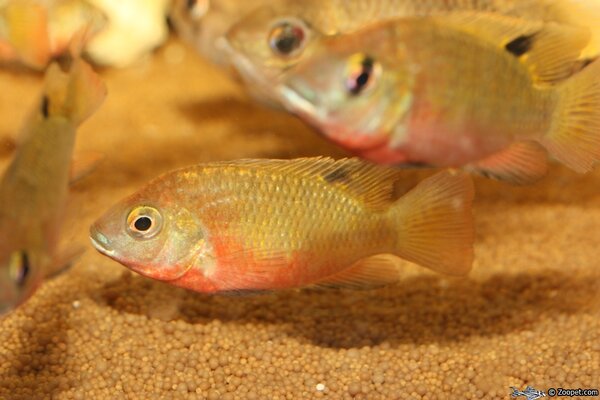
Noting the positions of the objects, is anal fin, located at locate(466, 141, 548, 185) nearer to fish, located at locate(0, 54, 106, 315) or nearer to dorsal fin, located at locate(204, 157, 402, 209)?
dorsal fin, located at locate(204, 157, 402, 209)

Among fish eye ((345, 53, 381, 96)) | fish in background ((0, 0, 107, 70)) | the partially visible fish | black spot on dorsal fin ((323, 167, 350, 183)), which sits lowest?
black spot on dorsal fin ((323, 167, 350, 183))

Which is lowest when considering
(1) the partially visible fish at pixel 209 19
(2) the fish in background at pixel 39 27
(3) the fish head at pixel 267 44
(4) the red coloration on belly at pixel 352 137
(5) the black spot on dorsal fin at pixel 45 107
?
(4) the red coloration on belly at pixel 352 137

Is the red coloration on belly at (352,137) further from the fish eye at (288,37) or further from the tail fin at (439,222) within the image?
the fish eye at (288,37)

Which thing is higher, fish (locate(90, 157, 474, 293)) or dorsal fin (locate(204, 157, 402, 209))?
dorsal fin (locate(204, 157, 402, 209))

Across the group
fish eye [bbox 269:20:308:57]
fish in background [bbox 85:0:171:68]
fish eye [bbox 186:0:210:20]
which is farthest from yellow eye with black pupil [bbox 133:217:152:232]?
fish in background [bbox 85:0:171:68]

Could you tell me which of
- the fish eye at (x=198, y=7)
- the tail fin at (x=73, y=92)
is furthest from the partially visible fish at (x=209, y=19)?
the tail fin at (x=73, y=92)

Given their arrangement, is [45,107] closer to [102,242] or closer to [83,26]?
[102,242]

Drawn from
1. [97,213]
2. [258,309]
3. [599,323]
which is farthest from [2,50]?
[599,323]

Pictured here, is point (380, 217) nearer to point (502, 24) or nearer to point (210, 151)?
point (502, 24)
